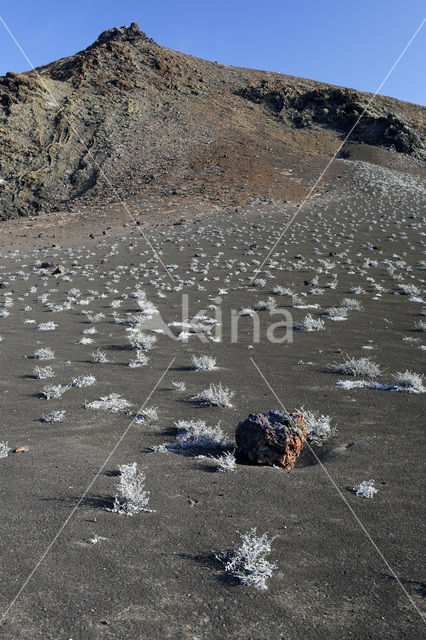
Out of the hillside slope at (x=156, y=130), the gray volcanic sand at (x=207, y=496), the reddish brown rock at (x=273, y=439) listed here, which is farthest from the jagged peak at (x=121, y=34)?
the reddish brown rock at (x=273, y=439)

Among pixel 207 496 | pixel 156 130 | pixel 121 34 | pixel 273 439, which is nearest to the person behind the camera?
pixel 207 496

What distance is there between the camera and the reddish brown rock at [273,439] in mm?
4227

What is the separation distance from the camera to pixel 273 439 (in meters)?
4.25

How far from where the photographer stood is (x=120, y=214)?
1176 inches

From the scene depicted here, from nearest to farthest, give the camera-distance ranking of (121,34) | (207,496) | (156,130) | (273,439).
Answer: (207,496) → (273,439) → (156,130) → (121,34)

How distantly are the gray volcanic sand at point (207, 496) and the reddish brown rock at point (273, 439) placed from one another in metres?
0.15

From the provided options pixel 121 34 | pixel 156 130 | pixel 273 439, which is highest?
pixel 121 34

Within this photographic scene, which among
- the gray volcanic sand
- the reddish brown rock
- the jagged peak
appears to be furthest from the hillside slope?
the reddish brown rock

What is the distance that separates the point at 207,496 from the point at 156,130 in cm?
4205

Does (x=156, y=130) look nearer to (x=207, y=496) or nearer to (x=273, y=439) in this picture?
(x=273, y=439)

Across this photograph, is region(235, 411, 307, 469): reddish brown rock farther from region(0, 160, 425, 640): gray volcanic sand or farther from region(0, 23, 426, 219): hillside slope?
region(0, 23, 426, 219): hillside slope

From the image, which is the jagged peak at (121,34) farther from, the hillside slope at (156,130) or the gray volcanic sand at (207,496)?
the gray volcanic sand at (207,496)

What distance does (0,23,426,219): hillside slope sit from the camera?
113 feet

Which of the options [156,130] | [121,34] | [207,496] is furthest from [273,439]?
[121,34]
